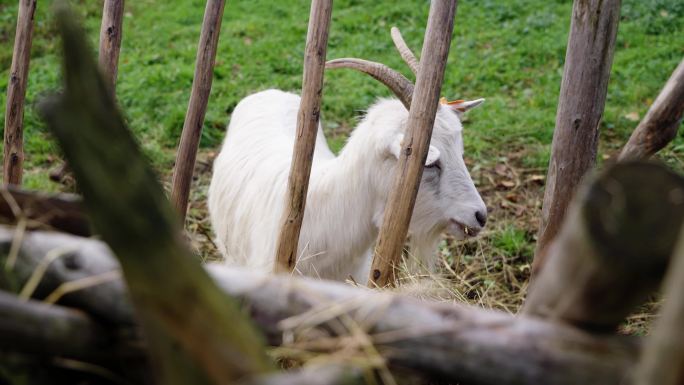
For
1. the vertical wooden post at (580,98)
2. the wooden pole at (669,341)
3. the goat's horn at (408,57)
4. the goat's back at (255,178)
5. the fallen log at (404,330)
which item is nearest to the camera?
the wooden pole at (669,341)

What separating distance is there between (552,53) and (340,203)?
15.0ft

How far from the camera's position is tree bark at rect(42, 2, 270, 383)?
Answer: 1.30 meters

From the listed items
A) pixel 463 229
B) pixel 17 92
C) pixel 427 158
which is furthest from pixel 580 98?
pixel 17 92

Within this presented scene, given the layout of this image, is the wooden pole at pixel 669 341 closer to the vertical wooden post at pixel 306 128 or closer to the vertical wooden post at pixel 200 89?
the vertical wooden post at pixel 306 128

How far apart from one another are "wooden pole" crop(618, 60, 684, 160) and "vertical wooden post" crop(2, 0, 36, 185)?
345cm

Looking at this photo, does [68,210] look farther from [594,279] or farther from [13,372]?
[594,279]

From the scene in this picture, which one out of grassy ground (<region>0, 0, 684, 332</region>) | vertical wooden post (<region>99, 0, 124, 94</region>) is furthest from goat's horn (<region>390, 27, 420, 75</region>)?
vertical wooden post (<region>99, 0, 124, 94</region>)

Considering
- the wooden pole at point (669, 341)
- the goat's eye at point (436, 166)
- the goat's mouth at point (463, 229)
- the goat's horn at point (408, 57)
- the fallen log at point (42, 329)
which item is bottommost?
the fallen log at point (42, 329)

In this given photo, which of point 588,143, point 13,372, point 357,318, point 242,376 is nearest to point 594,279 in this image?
point 357,318

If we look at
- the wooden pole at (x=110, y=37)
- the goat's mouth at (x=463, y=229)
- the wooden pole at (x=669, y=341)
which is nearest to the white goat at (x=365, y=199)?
the goat's mouth at (x=463, y=229)

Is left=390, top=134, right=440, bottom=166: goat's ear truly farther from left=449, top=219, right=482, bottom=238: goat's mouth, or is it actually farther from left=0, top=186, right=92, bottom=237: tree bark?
left=0, top=186, right=92, bottom=237: tree bark

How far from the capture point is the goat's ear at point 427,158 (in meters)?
3.84

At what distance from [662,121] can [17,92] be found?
3568 millimetres

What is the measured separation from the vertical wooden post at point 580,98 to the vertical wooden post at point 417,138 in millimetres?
583
